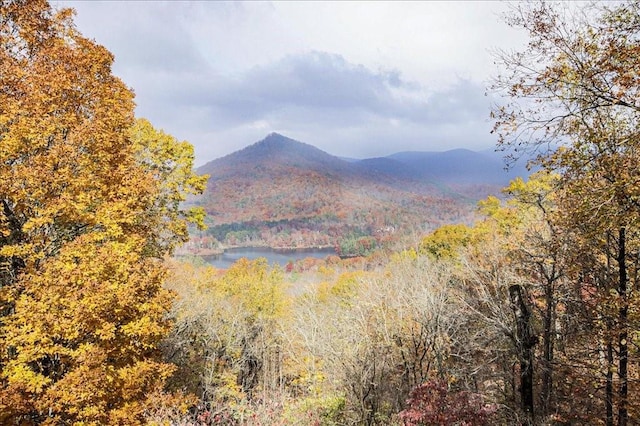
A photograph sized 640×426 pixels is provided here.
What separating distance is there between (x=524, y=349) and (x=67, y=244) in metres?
10.2

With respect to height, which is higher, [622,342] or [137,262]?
[137,262]

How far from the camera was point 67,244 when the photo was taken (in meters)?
8.10

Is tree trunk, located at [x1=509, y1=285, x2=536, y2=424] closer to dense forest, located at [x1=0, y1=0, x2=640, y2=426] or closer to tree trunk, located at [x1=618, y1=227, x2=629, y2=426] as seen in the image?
dense forest, located at [x1=0, y1=0, x2=640, y2=426]

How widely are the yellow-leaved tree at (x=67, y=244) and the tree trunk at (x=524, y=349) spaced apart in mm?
7902

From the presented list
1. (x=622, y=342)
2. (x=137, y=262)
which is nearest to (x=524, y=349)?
(x=622, y=342)

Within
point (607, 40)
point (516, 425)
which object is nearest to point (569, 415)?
point (516, 425)

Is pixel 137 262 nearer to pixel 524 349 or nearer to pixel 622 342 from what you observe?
pixel 524 349

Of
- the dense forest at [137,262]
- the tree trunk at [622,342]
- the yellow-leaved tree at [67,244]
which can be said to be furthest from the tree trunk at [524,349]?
the yellow-leaved tree at [67,244]

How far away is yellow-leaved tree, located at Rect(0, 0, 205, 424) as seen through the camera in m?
7.23

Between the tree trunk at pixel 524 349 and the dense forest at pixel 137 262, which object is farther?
the tree trunk at pixel 524 349

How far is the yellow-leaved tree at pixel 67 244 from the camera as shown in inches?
285

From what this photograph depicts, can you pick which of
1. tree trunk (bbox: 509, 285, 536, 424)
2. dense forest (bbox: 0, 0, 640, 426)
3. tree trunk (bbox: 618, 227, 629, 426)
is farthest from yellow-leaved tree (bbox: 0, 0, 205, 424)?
tree trunk (bbox: 618, 227, 629, 426)

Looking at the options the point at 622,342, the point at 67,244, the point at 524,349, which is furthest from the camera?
the point at 524,349

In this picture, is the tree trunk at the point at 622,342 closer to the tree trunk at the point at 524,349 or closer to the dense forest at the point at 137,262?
the dense forest at the point at 137,262
